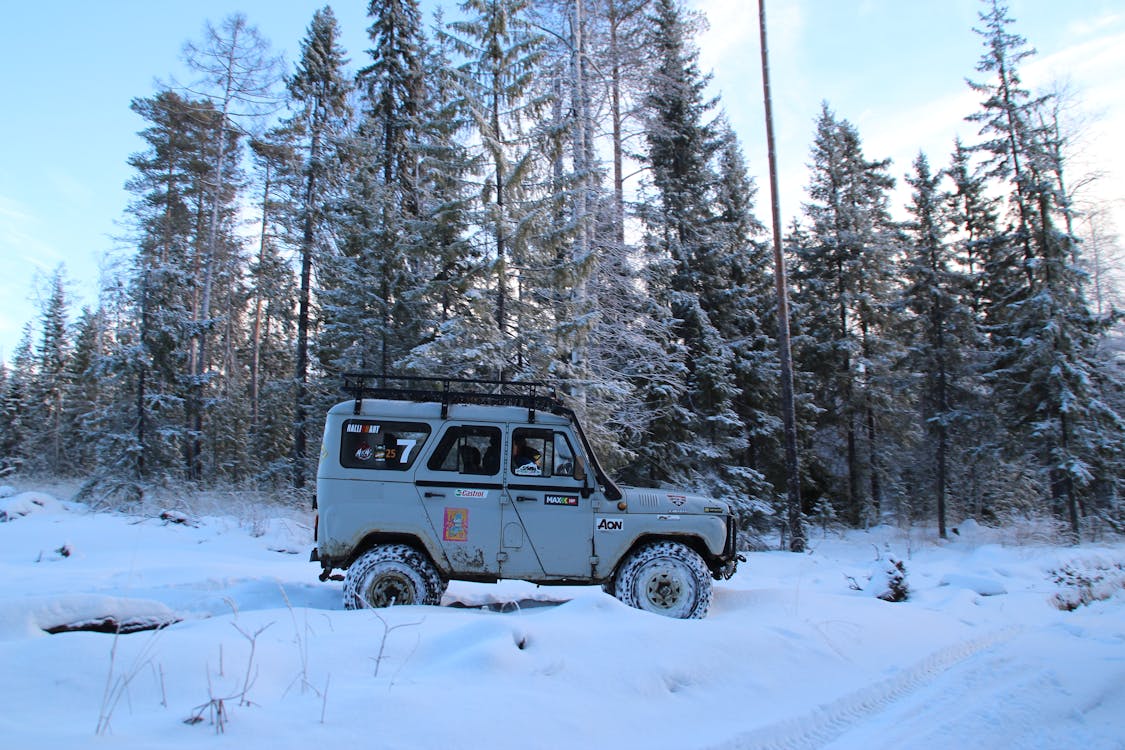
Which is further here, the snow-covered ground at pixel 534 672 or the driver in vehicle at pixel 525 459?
the driver in vehicle at pixel 525 459

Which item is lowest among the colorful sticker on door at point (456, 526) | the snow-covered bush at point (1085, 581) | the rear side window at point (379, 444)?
the snow-covered bush at point (1085, 581)

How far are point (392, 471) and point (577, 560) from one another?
2212mm

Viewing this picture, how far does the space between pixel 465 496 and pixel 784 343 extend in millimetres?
12527

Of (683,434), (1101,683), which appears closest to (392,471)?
(1101,683)

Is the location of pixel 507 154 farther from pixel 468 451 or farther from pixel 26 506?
pixel 26 506

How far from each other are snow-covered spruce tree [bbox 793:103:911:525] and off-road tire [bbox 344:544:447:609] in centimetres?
2109

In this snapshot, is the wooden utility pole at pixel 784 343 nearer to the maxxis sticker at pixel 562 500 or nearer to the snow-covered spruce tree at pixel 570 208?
the snow-covered spruce tree at pixel 570 208

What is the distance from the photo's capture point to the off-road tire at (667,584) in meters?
6.61

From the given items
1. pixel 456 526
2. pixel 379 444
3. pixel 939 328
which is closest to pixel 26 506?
pixel 379 444

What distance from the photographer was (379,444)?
22.2 feet

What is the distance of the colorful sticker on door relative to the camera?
6.65 metres

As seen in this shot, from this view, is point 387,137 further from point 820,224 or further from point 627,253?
point 820,224

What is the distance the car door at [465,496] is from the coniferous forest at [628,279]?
639cm

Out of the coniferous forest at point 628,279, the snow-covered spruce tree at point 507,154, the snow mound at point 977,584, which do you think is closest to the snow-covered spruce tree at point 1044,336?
the coniferous forest at point 628,279
